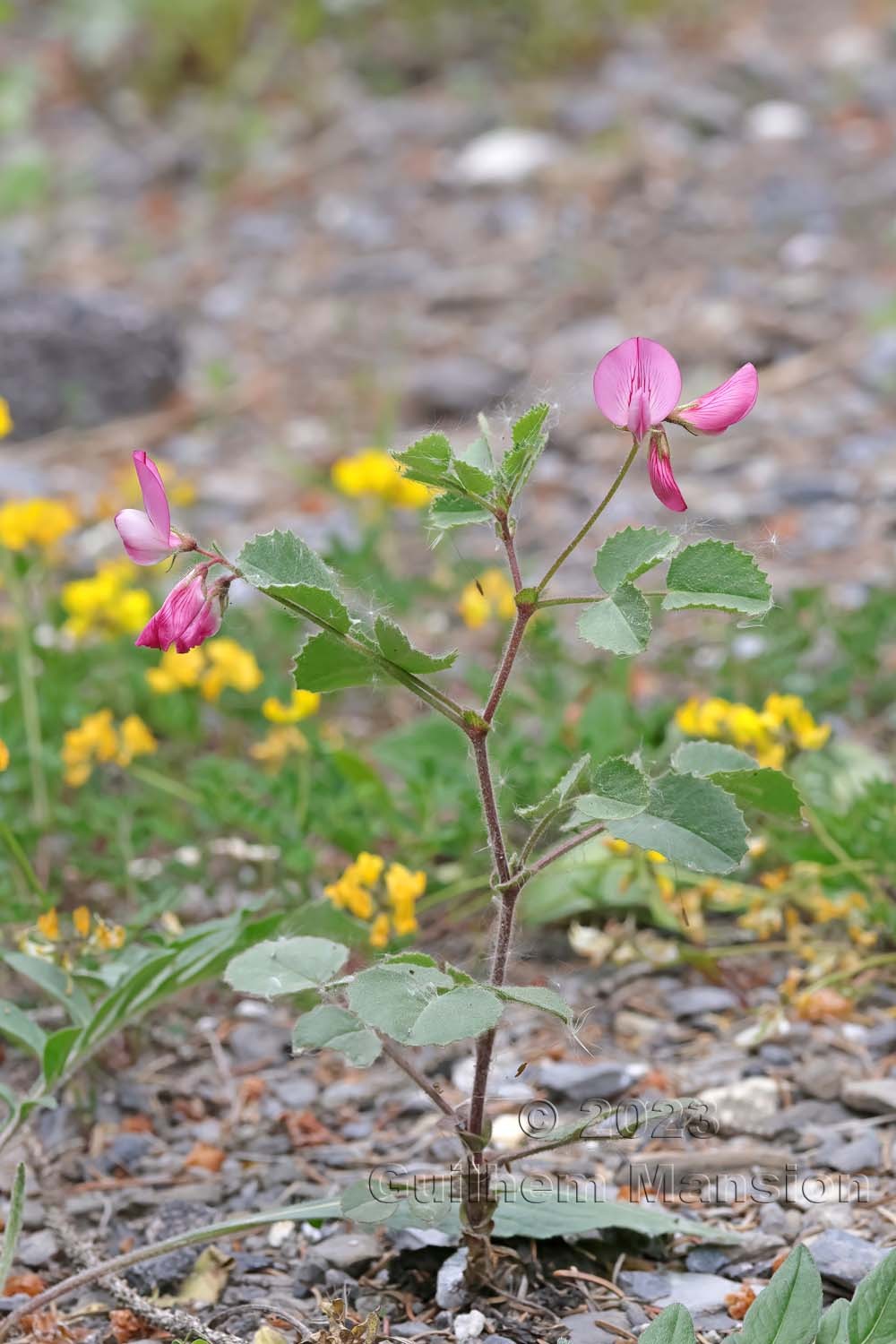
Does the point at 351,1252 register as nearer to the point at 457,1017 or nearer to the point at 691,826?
the point at 457,1017

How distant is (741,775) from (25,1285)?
39.2 inches

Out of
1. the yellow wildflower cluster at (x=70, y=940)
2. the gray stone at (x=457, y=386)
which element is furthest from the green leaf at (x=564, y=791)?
the gray stone at (x=457, y=386)

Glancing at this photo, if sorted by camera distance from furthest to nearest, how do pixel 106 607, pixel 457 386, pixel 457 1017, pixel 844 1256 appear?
1. pixel 457 386
2. pixel 106 607
3. pixel 844 1256
4. pixel 457 1017

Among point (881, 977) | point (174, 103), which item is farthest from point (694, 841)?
point (174, 103)

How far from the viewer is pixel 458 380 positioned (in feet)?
16.3

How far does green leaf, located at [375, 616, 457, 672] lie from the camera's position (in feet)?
4.58

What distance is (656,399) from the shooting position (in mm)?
1384

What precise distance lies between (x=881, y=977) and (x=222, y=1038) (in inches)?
38.6

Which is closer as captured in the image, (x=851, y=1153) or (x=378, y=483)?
(x=851, y=1153)

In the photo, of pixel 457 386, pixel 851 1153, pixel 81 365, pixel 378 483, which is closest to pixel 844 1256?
pixel 851 1153

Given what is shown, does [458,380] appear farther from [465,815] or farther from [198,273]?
[465,815]

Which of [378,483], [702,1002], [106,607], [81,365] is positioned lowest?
[702,1002]

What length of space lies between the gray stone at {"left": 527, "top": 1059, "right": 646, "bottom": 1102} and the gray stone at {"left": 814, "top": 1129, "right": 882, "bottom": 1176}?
0.29 metres

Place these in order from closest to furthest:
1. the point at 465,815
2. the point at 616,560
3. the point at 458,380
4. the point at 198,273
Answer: the point at 616,560 < the point at 465,815 < the point at 458,380 < the point at 198,273
